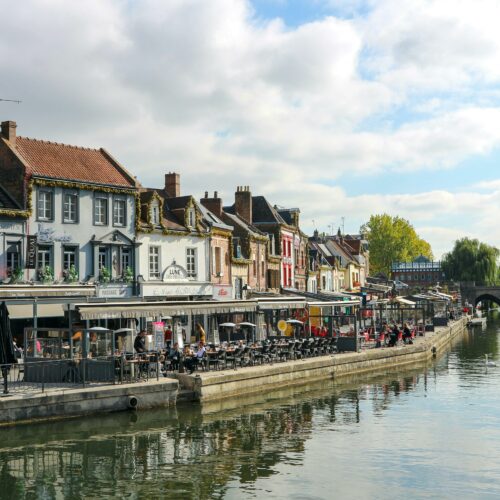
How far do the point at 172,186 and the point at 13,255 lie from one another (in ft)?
55.5

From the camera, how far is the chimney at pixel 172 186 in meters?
49.5

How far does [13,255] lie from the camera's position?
34.5m

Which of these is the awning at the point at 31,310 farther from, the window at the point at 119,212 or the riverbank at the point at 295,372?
the riverbank at the point at 295,372

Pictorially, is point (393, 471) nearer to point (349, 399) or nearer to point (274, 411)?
point (274, 411)

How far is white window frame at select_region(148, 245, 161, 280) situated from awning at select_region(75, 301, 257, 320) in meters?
8.14

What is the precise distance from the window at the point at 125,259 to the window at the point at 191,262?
5119 millimetres

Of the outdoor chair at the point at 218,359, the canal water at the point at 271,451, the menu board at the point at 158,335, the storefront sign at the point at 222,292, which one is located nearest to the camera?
the canal water at the point at 271,451

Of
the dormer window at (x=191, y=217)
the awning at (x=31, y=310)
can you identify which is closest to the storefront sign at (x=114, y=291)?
the awning at (x=31, y=310)

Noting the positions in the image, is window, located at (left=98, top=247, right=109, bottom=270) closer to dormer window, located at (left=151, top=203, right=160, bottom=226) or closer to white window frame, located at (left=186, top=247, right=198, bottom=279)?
Answer: dormer window, located at (left=151, top=203, right=160, bottom=226)

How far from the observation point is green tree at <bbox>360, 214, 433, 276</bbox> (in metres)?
118

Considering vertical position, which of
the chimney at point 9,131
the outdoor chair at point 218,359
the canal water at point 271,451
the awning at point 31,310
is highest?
the chimney at point 9,131

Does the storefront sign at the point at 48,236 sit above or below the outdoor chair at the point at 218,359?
above

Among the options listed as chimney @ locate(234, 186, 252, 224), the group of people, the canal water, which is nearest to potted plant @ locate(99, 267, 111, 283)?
the canal water

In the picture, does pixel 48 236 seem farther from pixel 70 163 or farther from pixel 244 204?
pixel 244 204
